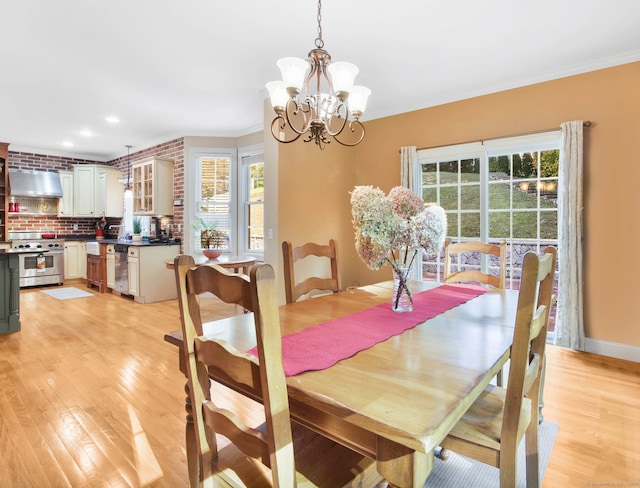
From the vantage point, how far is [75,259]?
7.29 m

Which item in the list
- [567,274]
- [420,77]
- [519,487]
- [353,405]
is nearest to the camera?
[353,405]

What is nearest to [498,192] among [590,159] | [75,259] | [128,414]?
[590,159]

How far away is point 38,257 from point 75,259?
0.71 meters

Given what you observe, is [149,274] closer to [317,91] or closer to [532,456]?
[317,91]

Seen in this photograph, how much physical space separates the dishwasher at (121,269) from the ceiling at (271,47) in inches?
89.5

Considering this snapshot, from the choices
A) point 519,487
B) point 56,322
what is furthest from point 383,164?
point 56,322

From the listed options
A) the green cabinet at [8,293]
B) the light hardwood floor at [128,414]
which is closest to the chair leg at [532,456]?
the light hardwood floor at [128,414]

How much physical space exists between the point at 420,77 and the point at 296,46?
1347 millimetres

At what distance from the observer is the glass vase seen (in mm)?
1750

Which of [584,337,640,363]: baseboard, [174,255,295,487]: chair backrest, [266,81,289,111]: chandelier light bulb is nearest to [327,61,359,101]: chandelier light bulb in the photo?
[266,81,289,111]: chandelier light bulb

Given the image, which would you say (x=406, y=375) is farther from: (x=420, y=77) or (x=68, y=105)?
(x=68, y=105)

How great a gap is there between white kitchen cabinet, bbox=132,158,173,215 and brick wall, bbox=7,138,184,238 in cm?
13

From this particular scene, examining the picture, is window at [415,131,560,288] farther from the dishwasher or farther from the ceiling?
the dishwasher

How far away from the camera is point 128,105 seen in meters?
4.54
